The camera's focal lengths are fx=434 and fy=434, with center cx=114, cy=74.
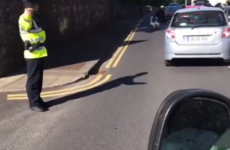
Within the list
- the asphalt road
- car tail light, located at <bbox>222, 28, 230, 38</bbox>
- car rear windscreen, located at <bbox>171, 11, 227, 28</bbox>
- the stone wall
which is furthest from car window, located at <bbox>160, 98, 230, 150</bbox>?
car rear windscreen, located at <bbox>171, 11, 227, 28</bbox>

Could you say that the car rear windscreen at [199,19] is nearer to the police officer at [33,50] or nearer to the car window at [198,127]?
the police officer at [33,50]

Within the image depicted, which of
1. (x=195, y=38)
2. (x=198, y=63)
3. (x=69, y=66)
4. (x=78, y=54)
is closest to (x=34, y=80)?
(x=69, y=66)

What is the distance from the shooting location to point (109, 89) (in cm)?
905

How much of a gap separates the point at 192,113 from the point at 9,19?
9.32m

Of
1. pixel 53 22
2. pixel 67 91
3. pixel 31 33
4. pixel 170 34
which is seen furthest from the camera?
pixel 53 22

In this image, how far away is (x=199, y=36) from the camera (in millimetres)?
11273

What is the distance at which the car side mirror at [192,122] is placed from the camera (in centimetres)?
242

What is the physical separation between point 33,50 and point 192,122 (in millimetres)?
5173

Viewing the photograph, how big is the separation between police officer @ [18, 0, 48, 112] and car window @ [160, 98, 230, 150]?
16.7 feet

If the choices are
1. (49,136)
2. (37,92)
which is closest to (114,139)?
(49,136)

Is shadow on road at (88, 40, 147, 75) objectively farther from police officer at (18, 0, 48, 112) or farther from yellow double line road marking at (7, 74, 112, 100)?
police officer at (18, 0, 48, 112)

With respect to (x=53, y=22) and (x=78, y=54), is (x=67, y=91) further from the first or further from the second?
(x=53, y=22)

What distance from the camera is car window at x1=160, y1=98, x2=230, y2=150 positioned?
2.45 meters

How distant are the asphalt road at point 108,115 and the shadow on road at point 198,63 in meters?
0.67
